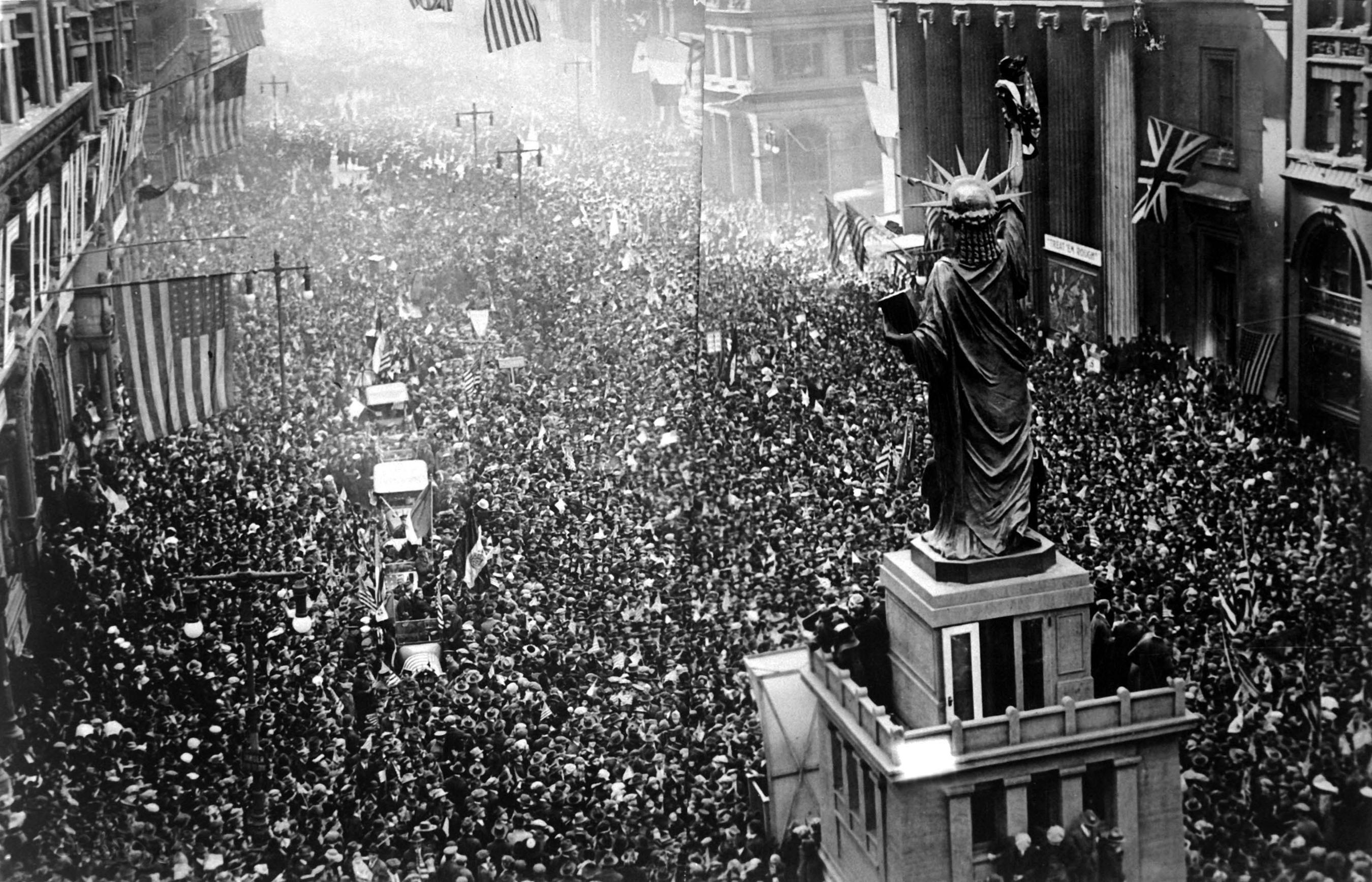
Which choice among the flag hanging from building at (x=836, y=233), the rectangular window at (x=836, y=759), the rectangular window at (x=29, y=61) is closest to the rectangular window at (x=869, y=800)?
the rectangular window at (x=836, y=759)

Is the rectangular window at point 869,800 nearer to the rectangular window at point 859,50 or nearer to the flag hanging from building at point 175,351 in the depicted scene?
the flag hanging from building at point 175,351

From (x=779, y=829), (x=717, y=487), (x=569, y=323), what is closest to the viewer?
(x=779, y=829)

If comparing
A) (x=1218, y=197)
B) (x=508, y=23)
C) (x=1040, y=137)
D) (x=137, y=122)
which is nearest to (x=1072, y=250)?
(x=1040, y=137)

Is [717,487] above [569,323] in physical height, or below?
below

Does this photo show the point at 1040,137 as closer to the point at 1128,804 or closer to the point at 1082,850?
the point at 1128,804

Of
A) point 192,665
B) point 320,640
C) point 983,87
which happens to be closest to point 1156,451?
point 983,87

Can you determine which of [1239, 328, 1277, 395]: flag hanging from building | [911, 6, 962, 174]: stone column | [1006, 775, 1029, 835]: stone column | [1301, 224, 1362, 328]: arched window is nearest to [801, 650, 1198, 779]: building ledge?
[1006, 775, 1029, 835]: stone column

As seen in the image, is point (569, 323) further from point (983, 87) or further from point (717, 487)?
point (983, 87)
